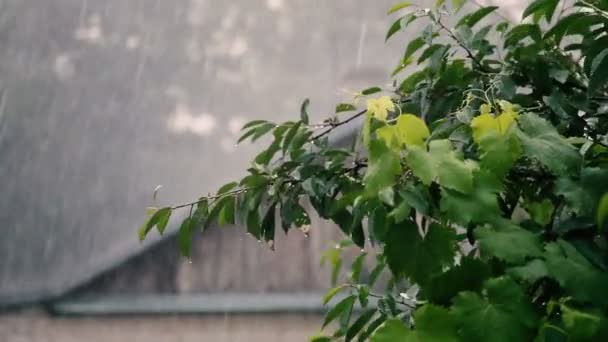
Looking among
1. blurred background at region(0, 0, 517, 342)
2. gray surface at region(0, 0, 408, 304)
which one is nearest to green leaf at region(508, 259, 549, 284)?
blurred background at region(0, 0, 517, 342)

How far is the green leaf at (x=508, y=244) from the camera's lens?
48 cm

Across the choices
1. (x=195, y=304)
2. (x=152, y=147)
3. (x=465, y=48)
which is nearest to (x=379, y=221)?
(x=465, y=48)

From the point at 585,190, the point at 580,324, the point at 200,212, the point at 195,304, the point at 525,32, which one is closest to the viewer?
the point at 580,324

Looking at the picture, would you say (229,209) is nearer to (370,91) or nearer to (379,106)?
(370,91)

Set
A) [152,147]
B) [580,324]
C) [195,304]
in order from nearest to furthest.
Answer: [580,324]
[195,304]
[152,147]

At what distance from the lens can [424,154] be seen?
497mm

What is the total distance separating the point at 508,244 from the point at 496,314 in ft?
0.19

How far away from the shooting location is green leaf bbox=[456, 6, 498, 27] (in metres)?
0.82

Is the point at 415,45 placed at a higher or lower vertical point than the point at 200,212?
higher

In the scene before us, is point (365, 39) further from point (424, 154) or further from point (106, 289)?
point (424, 154)

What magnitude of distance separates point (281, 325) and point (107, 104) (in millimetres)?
1153

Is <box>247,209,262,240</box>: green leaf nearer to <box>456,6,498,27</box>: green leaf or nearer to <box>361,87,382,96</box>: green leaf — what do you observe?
<box>361,87,382,96</box>: green leaf

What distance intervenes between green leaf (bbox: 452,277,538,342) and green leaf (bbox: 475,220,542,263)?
19 millimetres

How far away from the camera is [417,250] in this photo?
1.73 feet
